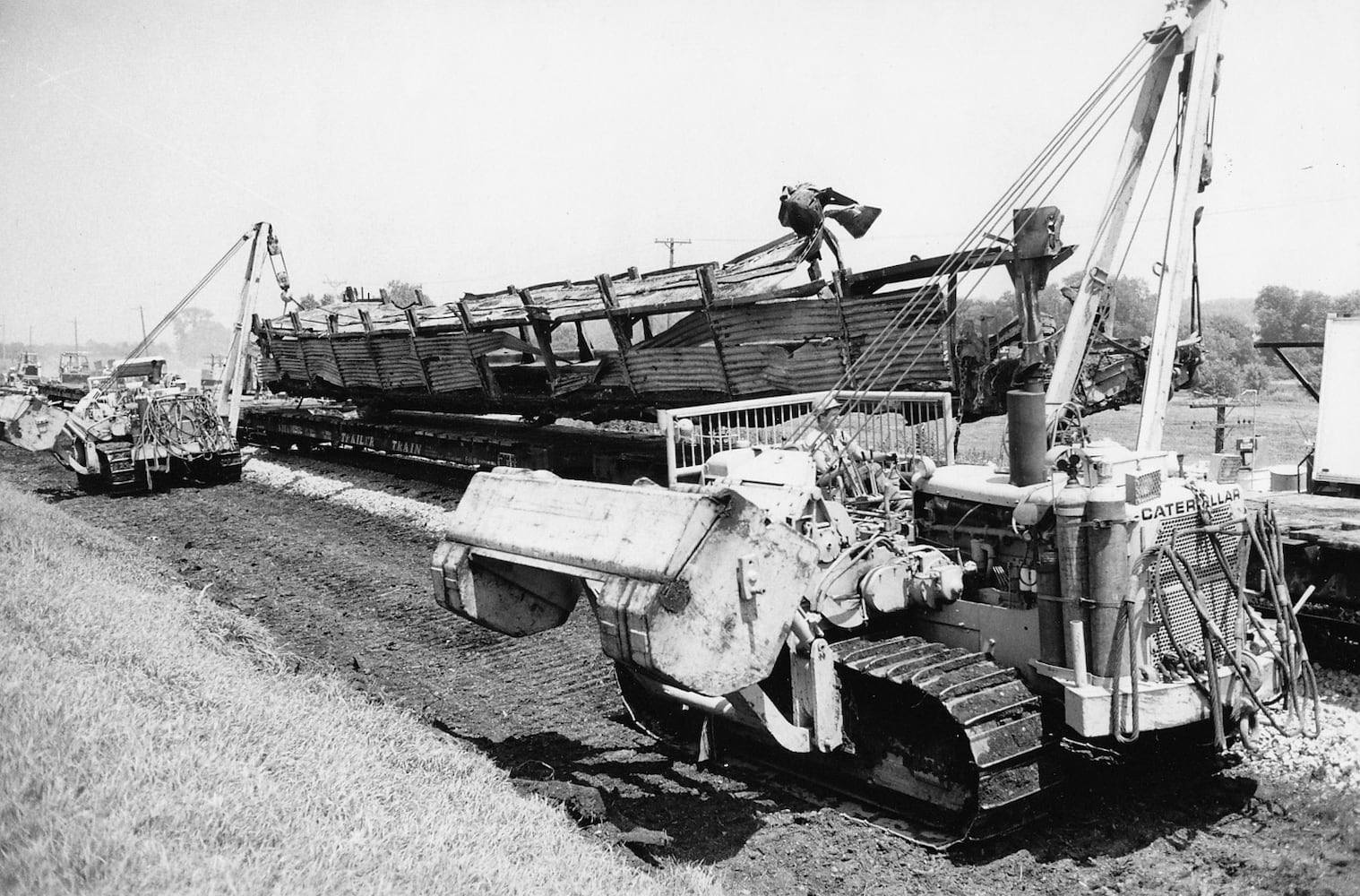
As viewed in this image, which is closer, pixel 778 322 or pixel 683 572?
pixel 683 572

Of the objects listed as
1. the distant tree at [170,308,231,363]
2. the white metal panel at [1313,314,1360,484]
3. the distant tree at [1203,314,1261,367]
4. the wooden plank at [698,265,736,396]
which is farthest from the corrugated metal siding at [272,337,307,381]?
the distant tree at [170,308,231,363]

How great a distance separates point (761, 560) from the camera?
4.46 m

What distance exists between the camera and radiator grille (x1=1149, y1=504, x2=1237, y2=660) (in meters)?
5.00

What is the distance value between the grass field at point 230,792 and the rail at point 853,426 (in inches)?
168

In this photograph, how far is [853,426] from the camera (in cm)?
1069

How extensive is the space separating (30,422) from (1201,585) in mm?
19280

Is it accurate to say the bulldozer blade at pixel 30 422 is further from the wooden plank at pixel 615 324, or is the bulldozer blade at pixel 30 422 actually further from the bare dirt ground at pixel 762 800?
the wooden plank at pixel 615 324

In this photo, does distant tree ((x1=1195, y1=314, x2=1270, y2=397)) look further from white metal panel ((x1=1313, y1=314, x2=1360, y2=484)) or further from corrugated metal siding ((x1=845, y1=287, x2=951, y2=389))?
corrugated metal siding ((x1=845, y1=287, x2=951, y2=389))

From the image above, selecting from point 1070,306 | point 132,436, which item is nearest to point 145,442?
point 132,436

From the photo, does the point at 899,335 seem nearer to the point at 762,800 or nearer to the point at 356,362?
the point at 762,800

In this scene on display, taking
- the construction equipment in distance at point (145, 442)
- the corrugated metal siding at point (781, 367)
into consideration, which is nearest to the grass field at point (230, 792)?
the corrugated metal siding at point (781, 367)

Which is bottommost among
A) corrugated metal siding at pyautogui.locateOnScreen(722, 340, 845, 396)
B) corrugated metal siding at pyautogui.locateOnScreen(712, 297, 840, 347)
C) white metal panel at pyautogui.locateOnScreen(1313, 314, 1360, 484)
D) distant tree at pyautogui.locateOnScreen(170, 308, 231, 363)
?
white metal panel at pyautogui.locateOnScreen(1313, 314, 1360, 484)

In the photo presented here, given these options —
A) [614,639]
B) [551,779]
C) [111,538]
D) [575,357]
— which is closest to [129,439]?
[111,538]

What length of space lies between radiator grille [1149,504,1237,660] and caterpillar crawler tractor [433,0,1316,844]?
1cm
